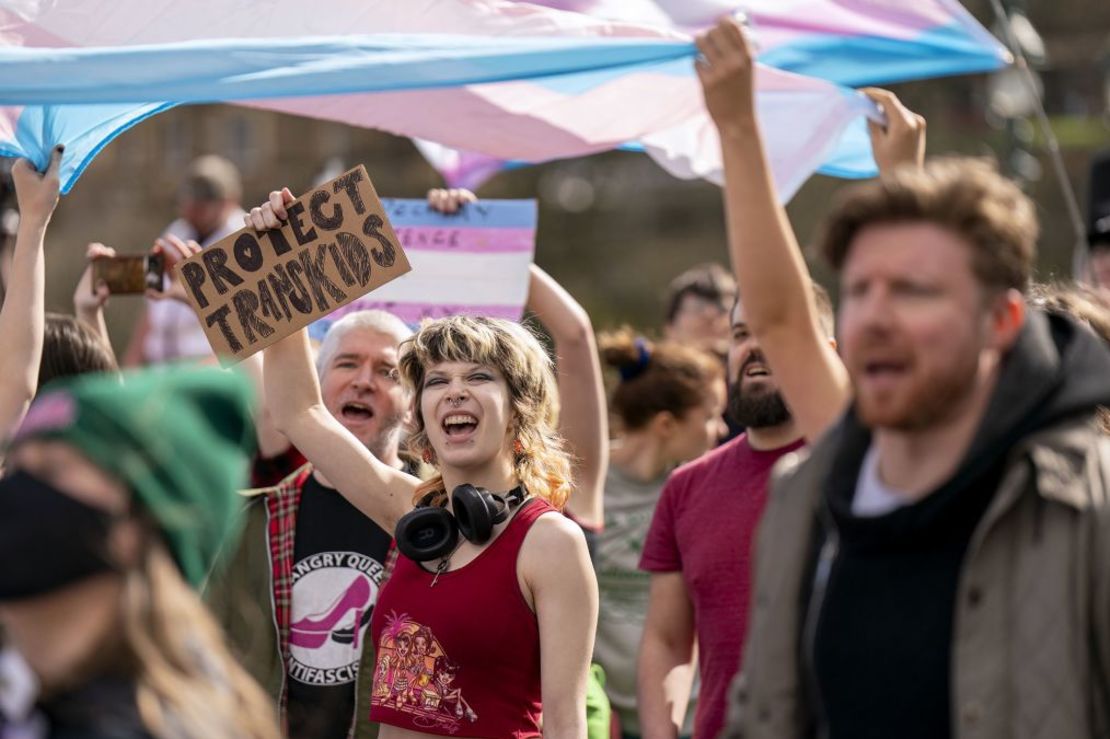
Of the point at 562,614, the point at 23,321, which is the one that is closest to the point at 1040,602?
the point at 562,614

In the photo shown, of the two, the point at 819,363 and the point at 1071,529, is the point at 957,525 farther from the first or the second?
the point at 819,363

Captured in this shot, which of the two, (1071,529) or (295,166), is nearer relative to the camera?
(1071,529)

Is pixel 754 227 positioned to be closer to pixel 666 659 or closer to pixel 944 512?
pixel 944 512

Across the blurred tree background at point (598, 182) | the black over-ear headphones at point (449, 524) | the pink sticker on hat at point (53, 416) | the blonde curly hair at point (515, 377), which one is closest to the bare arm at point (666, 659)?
the blonde curly hair at point (515, 377)

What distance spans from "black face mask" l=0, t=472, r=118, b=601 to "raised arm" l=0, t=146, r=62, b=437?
2006mm

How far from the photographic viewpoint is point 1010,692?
2547 millimetres

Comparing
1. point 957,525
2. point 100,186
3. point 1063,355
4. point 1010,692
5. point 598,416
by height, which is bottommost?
point 100,186

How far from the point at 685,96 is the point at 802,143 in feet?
1.37

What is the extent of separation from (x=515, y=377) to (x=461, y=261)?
1376 millimetres

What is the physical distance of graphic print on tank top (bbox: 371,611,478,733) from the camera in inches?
154

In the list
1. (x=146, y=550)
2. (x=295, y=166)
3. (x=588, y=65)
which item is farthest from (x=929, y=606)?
(x=295, y=166)

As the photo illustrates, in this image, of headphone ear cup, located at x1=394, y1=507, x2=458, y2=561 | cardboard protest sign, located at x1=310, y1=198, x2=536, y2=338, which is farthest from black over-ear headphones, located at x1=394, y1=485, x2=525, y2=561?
cardboard protest sign, located at x1=310, y1=198, x2=536, y2=338

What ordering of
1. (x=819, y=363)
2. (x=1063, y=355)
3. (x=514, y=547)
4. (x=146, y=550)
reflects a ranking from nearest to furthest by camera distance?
(x=146, y=550) → (x=1063, y=355) → (x=819, y=363) → (x=514, y=547)

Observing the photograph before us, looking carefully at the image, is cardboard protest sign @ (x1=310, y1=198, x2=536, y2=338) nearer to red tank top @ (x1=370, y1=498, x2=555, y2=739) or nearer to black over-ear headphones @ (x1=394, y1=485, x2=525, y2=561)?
black over-ear headphones @ (x1=394, y1=485, x2=525, y2=561)
